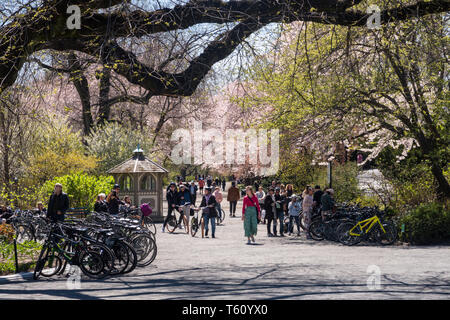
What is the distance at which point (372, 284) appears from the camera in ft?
34.8

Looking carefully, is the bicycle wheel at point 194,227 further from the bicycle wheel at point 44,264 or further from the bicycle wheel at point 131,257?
the bicycle wheel at point 44,264

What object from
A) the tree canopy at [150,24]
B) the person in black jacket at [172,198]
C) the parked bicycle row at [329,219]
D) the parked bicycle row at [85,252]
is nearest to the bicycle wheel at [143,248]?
the parked bicycle row at [85,252]

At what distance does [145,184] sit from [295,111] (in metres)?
10.8

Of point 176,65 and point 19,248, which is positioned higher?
point 176,65

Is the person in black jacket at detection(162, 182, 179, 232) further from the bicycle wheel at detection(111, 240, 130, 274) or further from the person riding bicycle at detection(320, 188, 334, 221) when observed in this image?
the bicycle wheel at detection(111, 240, 130, 274)

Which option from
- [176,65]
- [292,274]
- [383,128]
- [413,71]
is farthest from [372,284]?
[383,128]

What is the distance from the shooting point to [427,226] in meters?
18.7

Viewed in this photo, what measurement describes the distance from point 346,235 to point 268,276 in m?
7.81

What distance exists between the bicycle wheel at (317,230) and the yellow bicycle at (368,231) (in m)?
1.42

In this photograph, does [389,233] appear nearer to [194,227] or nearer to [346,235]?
[346,235]

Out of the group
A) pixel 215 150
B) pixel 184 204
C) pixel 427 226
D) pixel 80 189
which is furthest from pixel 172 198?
pixel 215 150

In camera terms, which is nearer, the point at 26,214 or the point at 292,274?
the point at 292,274

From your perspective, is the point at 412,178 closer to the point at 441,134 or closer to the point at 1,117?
the point at 441,134

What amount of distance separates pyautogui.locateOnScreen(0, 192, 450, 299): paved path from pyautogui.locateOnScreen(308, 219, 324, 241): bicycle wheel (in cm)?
251
